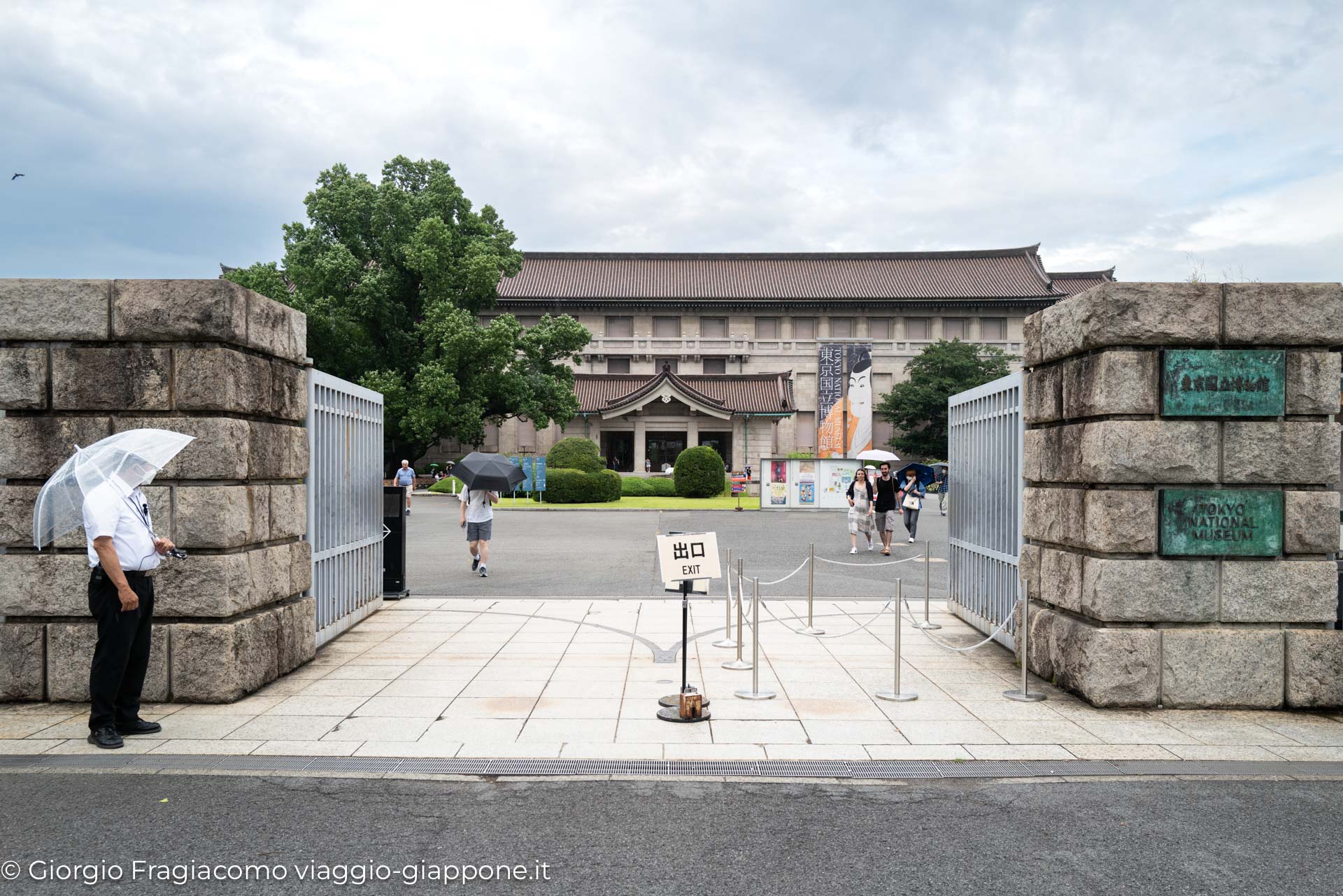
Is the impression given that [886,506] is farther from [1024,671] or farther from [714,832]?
[714,832]

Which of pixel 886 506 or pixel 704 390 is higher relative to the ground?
pixel 704 390

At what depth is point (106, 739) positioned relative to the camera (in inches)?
223

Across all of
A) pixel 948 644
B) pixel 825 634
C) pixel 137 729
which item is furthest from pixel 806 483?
pixel 137 729

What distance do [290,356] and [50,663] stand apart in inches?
118

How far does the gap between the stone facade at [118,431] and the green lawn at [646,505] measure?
24520 millimetres

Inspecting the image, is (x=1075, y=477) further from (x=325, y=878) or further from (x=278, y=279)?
(x=278, y=279)

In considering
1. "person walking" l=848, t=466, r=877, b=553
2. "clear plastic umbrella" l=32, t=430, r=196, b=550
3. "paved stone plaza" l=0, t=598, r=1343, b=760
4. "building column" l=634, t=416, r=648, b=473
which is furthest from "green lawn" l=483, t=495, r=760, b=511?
"clear plastic umbrella" l=32, t=430, r=196, b=550

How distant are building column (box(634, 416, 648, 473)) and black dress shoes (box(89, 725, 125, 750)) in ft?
142

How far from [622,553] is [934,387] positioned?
1530 inches

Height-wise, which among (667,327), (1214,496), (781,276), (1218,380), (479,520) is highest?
(781,276)

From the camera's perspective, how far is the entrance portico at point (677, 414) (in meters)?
48.5

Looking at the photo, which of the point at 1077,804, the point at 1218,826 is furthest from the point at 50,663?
the point at 1218,826

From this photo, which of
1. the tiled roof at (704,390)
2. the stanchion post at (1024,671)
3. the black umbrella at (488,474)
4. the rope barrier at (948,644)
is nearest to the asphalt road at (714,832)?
the stanchion post at (1024,671)

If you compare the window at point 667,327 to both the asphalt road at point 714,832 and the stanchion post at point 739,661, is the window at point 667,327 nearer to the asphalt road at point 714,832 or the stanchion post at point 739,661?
the stanchion post at point 739,661
